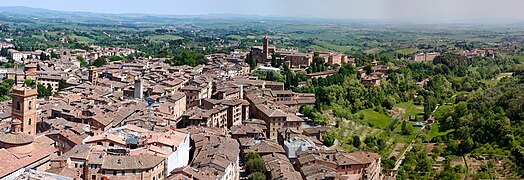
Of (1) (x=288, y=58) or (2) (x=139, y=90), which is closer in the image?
(2) (x=139, y=90)

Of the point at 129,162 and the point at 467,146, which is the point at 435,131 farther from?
the point at 129,162

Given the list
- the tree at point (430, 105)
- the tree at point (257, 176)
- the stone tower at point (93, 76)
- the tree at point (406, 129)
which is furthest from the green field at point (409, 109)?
the tree at point (257, 176)

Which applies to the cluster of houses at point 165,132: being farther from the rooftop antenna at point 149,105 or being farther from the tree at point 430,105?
the tree at point 430,105

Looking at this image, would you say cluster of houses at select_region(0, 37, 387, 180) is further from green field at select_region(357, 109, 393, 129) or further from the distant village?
green field at select_region(357, 109, 393, 129)

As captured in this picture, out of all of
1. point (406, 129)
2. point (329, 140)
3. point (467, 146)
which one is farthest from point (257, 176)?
point (406, 129)

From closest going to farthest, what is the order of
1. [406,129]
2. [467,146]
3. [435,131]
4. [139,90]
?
1. [467,146]
2. [139,90]
3. [406,129]
4. [435,131]

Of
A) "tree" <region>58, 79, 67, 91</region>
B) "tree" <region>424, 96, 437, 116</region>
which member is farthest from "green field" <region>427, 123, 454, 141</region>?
"tree" <region>58, 79, 67, 91</region>

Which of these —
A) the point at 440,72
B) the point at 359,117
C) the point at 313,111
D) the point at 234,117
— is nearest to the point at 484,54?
the point at 440,72
